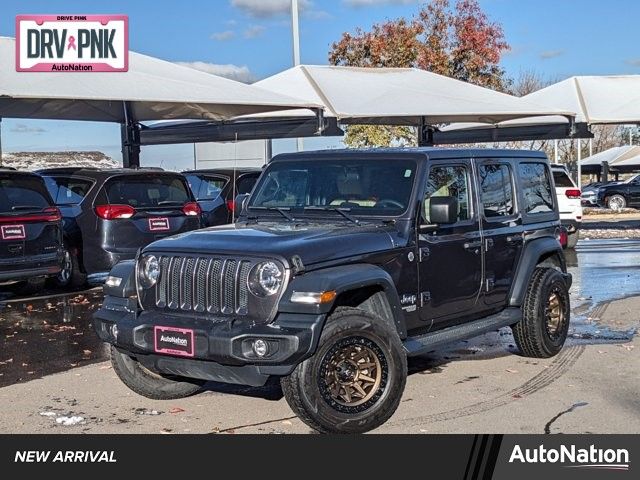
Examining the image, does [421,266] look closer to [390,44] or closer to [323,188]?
[323,188]

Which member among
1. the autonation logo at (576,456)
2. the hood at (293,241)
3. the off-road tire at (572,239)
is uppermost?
the hood at (293,241)

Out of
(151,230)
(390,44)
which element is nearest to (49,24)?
(151,230)

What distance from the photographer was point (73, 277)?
12164mm

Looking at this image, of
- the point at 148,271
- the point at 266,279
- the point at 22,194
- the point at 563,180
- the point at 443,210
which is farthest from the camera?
the point at 563,180

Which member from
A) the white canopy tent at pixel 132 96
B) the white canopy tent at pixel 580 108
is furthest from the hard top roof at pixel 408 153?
the white canopy tent at pixel 580 108

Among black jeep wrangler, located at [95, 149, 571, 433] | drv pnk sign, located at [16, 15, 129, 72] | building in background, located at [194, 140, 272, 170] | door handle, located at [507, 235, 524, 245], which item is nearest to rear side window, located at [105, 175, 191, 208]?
drv pnk sign, located at [16, 15, 129, 72]

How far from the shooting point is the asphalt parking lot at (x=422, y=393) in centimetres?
579

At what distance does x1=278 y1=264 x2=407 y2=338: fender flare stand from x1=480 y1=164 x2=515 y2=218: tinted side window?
164 cm

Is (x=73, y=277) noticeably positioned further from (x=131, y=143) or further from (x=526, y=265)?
(x=526, y=265)

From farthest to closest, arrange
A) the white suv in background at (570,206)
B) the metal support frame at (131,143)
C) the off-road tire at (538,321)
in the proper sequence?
the white suv in background at (570,206) < the metal support frame at (131,143) < the off-road tire at (538,321)

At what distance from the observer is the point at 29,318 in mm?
10141

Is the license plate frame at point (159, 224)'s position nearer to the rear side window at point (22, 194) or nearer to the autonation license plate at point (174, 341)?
the rear side window at point (22, 194)

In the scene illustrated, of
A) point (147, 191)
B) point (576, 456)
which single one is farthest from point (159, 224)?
point (576, 456)

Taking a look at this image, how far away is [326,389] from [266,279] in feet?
2.54
